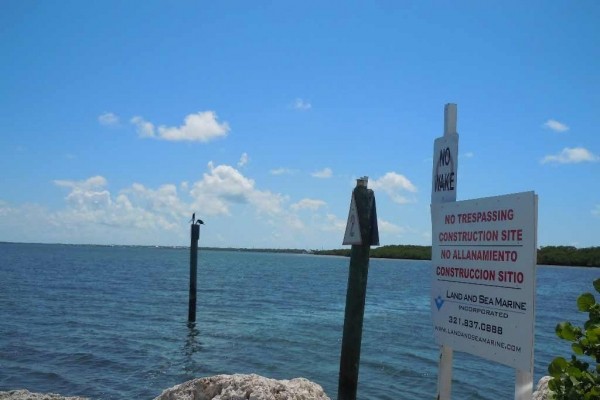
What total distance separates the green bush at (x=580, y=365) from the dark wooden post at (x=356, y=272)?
3.63m

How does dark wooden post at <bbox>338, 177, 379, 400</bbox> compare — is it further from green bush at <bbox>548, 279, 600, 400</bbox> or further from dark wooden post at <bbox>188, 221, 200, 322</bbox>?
dark wooden post at <bbox>188, 221, 200, 322</bbox>

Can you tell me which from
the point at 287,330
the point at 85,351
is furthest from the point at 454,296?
the point at 287,330

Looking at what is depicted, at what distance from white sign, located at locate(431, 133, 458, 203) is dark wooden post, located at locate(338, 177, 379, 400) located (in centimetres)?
127

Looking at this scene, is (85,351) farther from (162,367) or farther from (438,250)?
(438,250)

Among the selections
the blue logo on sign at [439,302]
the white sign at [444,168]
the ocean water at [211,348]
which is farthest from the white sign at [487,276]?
the ocean water at [211,348]

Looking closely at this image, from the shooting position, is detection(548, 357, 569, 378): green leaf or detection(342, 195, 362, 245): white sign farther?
detection(342, 195, 362, 245): white sign

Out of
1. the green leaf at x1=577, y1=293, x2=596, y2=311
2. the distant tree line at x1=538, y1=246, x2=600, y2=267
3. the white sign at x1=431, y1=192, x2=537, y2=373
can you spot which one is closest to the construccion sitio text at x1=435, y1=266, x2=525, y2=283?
the white sign at x1=431, y1=192, x2=537, y2=373

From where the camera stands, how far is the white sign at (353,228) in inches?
280

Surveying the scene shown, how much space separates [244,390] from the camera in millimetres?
6176

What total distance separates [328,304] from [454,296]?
31012 millimetres

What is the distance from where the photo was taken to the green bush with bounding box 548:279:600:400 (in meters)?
3.42

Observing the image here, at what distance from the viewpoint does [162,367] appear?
16.1 meters

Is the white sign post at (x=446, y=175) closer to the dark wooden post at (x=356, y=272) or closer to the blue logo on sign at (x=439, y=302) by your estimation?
the blue logo on sign at (x=439, y=302)

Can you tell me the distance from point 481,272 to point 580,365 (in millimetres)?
1426
